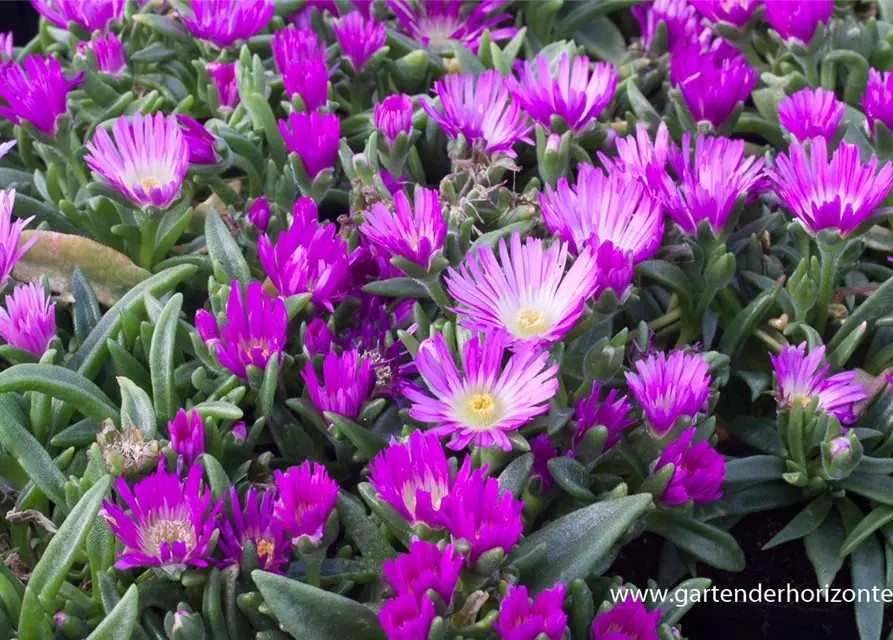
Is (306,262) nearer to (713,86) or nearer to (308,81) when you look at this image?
(308,81)

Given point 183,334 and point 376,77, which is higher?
point 376,77

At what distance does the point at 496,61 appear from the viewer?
48.4 inches

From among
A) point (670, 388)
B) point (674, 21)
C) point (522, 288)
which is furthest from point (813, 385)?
point (674, 21)

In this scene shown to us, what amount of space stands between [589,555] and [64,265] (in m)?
0.63

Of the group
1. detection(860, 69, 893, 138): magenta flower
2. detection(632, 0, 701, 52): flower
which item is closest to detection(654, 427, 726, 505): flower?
detection(860, 69, 893, 138): magenta flower

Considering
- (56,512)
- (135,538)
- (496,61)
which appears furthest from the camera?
(496,61)

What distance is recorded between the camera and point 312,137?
1.04m

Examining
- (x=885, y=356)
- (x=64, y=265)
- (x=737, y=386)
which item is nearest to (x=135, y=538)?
(x=64, y=265)

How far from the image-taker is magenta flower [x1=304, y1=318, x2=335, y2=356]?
90 cm

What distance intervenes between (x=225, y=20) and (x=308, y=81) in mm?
173

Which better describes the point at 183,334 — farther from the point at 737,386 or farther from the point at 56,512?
the point at 737,386

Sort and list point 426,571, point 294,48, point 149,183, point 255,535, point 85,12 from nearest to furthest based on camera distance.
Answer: point 426,571
point 255,535
point 149,183
point 294,48
point 85,12

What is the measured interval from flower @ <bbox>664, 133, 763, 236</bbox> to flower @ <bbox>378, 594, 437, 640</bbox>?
46cm

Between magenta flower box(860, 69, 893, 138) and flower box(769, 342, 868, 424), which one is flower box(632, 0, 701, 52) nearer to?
magenta flower box(860, 69, 893, 138)
